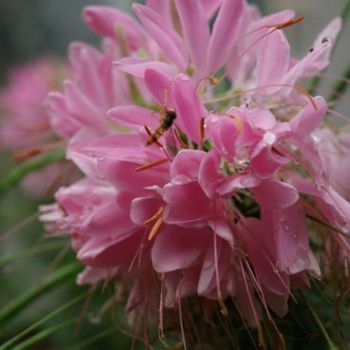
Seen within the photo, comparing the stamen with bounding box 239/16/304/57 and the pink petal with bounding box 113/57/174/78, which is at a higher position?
the stamen with bounding box 239/16/304/57

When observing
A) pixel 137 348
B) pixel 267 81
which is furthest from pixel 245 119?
pixel 137 348

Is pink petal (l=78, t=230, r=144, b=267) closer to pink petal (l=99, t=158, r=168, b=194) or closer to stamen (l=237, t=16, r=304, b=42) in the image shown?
pink petal (l=99, t=158, r=168, b=194)

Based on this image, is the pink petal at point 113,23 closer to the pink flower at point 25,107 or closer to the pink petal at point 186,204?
the pink petal at point 186,204

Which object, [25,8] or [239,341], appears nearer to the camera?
[239,341]

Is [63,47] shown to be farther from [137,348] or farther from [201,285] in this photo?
[201,285]

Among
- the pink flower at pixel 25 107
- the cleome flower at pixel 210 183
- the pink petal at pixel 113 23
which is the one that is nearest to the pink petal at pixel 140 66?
the cleome flower at pixel 210 183

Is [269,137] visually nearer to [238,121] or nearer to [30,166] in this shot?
[238,121]

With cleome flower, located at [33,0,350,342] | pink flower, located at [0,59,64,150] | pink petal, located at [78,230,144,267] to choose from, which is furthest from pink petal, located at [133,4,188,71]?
pink flower, located at [0,59,64,150]

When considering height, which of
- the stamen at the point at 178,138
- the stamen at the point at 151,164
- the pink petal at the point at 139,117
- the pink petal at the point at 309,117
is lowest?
the stamen at the point at 151,164
